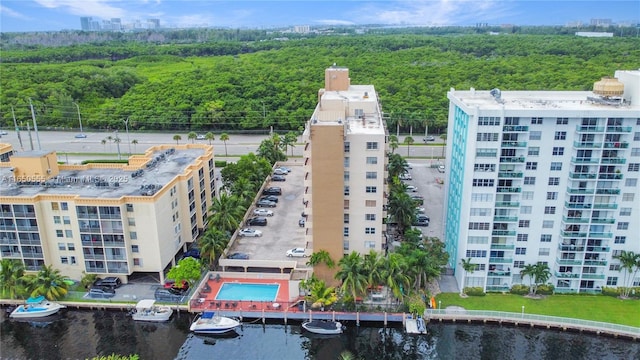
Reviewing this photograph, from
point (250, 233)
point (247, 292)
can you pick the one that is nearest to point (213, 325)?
point (247, 292)

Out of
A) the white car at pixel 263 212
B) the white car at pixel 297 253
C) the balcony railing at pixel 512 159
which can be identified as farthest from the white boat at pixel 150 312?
the balcony railing at pixel 512 159

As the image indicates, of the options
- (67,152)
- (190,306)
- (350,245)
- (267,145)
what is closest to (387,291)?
(350,245)

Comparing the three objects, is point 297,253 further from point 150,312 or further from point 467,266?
point 467,266

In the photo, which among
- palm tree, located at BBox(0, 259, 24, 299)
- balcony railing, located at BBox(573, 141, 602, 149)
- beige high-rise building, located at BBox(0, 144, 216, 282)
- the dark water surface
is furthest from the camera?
beige high-rise building, located at BBox(0, 144, 216, 282)

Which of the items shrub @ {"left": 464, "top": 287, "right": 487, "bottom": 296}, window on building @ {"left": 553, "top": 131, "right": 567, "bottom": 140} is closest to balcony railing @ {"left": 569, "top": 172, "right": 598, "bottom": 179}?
window on building @ {"left": 553, "top": 131, "right": 567, "bottom": 140}

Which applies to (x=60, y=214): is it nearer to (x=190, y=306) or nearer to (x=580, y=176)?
(x=190, y=306)

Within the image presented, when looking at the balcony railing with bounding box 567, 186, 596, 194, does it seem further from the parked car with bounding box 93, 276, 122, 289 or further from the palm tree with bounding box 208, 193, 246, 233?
the parked car with bounding box 93, 276, 122, 289
